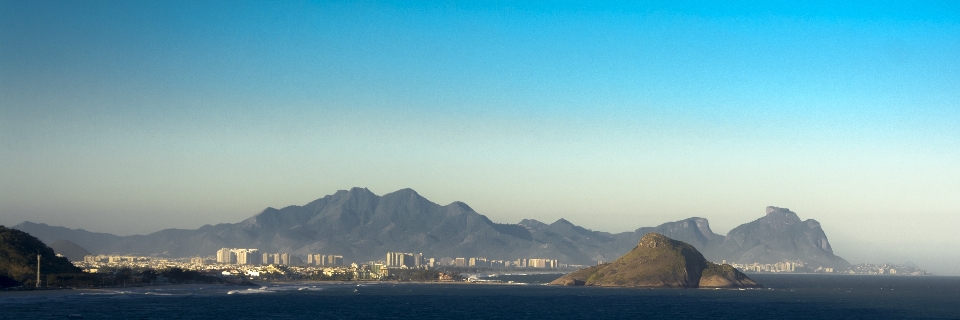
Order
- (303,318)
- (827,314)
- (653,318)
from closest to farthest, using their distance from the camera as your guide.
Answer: (303,318)
(653,318)
(827,314)

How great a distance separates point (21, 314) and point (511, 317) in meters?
77.0

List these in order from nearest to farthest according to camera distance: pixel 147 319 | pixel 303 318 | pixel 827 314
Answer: pixel 147 319
pixel 303 318
pixel 827 314

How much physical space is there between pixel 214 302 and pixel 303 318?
46343 mm

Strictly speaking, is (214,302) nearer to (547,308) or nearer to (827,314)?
(547,308)

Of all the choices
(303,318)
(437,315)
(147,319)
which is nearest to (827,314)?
(437,315)

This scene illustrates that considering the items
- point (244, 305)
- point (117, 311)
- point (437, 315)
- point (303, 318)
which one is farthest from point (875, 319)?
point (117, 311)

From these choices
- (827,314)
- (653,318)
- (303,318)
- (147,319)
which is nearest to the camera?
(147,319)

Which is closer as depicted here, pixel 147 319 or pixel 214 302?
pixel 147 319

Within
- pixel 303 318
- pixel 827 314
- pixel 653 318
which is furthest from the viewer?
pixel 827 314

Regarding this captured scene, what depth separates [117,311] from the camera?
158 metres

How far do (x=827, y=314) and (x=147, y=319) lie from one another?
123404mm

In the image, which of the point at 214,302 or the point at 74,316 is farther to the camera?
the point at 214,302

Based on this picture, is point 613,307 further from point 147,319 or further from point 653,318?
point 147,319

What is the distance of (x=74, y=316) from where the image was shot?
14550cm
